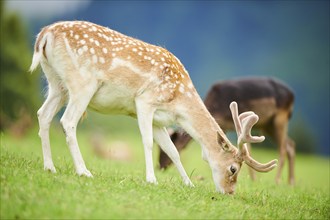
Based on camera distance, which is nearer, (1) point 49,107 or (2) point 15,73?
(1) point 49,107

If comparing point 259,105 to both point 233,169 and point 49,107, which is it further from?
point 49,107

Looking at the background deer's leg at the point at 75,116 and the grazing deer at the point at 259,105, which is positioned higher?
the background deer's leg at the point at 75,116

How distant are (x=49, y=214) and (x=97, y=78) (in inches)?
96.8

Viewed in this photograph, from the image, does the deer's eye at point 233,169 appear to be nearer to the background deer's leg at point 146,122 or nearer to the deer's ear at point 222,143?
the deer's ear at point 222,143

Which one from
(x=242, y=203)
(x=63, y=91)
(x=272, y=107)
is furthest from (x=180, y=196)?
(x=272, y=107)

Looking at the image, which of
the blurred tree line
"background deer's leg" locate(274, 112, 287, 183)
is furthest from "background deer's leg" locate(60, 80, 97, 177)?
the blurred tree line

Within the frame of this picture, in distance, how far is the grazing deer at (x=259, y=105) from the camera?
12297mm

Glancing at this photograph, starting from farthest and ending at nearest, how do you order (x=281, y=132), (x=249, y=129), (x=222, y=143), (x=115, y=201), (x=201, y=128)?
(x=281, y=132), (x=201, y=128), (x=222, y=143), (x=249, y=129), (x=115, y=201)

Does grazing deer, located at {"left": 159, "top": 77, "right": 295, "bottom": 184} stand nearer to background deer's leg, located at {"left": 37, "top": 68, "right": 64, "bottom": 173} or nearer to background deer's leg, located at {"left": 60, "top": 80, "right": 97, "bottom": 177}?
Answer: background deer's leg, located at {"left": 37, "top": 68, "right": 64, "bottom": 173}

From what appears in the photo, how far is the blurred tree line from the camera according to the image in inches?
1057

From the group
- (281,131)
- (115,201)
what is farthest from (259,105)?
(115,201)

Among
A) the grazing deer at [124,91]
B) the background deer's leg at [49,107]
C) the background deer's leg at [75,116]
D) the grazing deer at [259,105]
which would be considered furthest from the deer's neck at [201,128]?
the grazing deer at [259,105]

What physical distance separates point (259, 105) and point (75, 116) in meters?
7.13

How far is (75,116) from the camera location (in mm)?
6754
